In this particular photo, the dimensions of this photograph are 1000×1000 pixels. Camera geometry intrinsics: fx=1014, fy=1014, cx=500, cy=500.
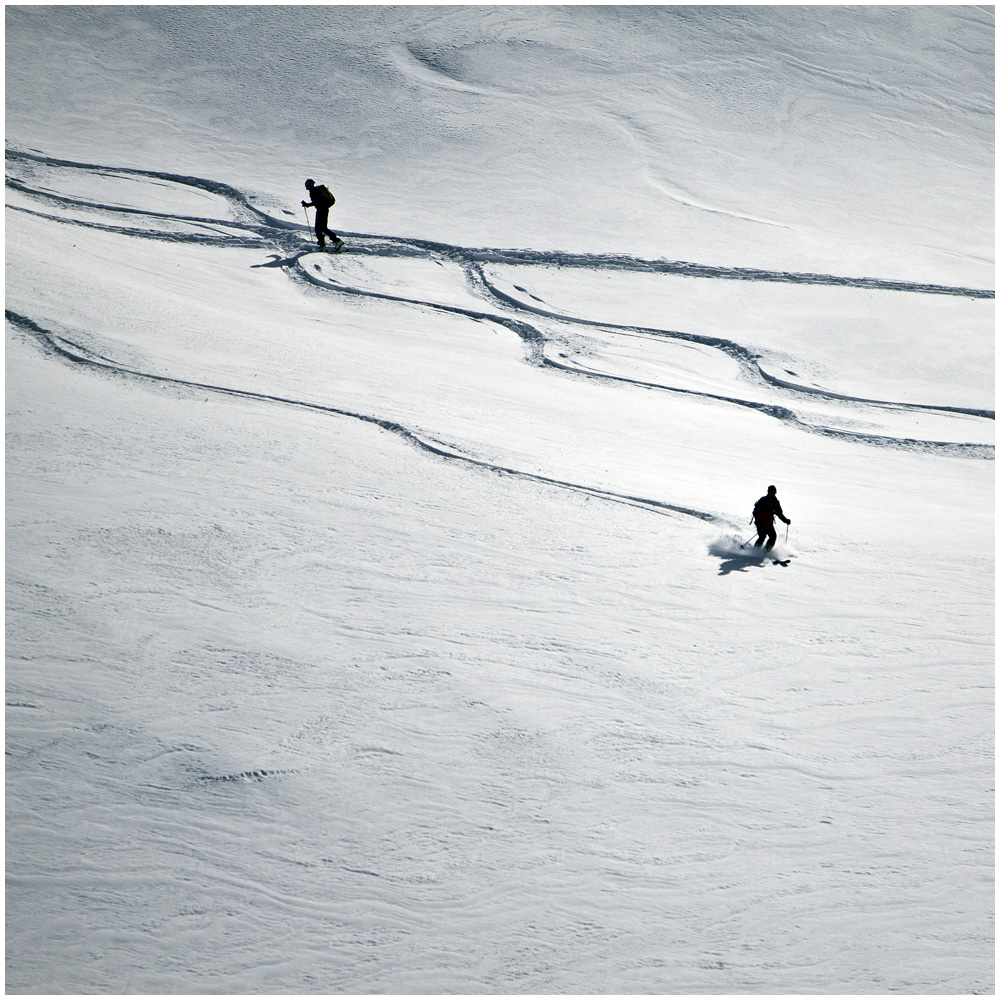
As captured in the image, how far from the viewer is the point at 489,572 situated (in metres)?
8.52

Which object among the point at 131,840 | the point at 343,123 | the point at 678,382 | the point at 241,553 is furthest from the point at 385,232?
the point at 131,840

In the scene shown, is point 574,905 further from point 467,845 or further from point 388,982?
point 388,982

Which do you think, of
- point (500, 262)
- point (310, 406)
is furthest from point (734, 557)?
point (500, 262)

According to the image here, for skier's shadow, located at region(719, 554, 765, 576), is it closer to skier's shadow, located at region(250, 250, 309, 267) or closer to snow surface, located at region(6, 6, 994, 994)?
snow surface, located at region(6, 6, 994, 994)

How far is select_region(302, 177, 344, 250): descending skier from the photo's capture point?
49.2ft

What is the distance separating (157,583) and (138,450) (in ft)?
6.75

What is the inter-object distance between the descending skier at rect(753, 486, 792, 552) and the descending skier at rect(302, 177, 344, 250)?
8823 millimetres

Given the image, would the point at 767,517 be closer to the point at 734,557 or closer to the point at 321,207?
the point at 734,557

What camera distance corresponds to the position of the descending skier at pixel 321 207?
1501cm

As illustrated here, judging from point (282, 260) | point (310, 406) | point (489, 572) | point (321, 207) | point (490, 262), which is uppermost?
point (321, 207)

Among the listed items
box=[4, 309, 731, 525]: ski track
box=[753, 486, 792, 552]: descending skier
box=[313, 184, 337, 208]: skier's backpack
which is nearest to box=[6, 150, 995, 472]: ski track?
box=[313, 184, 337, 208]: skier's backpack

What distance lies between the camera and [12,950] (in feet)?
18.3

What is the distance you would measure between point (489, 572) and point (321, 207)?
343 inches

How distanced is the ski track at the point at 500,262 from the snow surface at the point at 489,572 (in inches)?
3.2
